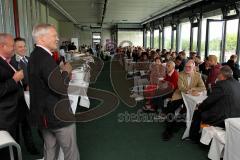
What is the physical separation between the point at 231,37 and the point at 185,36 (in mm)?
3780

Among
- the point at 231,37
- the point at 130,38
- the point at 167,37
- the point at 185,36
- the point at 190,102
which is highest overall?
the point at 130,38

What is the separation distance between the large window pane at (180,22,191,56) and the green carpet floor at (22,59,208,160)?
6.74 meters

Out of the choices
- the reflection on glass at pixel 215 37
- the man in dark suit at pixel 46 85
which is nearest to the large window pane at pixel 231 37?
the reflection on glass at pixel 215 37

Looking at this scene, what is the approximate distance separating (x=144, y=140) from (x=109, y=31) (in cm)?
Result: 2128

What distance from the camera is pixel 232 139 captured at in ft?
7.38

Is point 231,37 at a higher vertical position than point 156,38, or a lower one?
lower

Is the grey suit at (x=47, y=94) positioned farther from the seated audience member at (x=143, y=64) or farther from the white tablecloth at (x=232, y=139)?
the seated audience member at (x=143, y=64)

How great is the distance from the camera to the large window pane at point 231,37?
6.34 meters

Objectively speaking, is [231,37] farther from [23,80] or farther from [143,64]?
[23,80]

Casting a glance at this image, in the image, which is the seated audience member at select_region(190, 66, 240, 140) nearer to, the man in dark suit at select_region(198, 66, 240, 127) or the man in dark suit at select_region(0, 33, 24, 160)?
the man in dark suit at select_region(198, 66, 240, 127)

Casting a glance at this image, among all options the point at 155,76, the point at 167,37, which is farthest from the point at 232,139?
the point at 167,37

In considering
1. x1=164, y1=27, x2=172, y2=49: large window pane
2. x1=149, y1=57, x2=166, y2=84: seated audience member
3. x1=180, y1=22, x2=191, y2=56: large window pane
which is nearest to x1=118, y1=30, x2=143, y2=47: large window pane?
x1=164, y1=27, x2=172, y2=49: large window pane

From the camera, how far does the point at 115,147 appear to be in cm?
315

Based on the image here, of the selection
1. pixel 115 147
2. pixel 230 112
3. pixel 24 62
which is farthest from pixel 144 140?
pixel 24 62
